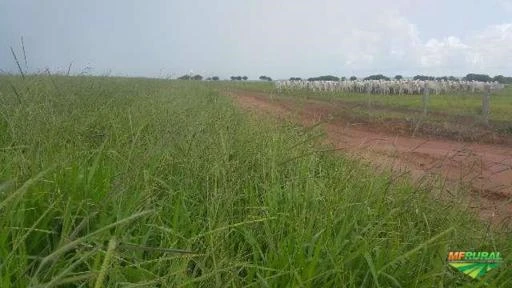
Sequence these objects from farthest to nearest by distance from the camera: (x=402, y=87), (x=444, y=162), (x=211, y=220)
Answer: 1. (x=402, y=87)
2. (x=444, y=162)
3. (x=211, y=220)

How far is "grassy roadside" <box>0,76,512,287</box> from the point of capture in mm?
1813

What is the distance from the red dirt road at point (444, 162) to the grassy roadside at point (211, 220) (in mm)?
261

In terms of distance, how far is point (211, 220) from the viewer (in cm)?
229

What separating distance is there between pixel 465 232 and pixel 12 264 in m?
2.43

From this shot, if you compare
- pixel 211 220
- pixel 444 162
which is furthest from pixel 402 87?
pixel 211 220

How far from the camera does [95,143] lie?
12.6 feet

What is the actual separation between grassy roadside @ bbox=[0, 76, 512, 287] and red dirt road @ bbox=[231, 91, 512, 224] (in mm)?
261

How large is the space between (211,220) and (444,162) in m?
2.83

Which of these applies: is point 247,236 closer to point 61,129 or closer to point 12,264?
point 12,264

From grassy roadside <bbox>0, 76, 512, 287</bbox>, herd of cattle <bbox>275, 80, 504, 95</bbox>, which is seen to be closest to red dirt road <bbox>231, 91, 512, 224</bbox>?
grassy roadside <bbox>0, 76, 512, 287</bbox>

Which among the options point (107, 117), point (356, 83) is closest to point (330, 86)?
point (356, 83)

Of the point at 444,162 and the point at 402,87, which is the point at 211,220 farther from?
the point at 402,87

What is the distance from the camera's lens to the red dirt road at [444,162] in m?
3.29

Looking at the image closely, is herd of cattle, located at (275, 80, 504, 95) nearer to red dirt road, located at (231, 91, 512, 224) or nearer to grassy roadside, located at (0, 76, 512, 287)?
red dirt road, located at (231, 91, 512, 224)
